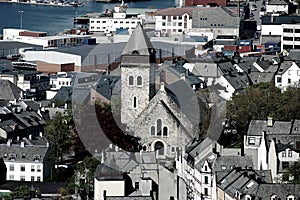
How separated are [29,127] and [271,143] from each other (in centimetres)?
796

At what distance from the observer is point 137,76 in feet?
81.9

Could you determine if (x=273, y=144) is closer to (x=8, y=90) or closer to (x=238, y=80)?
(x=238, y=80)

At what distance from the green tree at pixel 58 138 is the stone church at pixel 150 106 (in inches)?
50.0

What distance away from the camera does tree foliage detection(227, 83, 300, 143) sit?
926 inches

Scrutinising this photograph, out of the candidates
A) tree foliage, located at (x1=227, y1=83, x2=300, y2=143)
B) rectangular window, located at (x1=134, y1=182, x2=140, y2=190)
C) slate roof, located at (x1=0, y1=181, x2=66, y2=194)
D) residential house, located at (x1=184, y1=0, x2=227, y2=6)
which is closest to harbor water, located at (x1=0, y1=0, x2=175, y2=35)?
residential house, located at (x1=184, y1=0, x2=227, y2=6)

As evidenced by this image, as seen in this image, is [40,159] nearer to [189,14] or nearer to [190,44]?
[190,44]

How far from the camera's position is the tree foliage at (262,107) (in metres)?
23.5

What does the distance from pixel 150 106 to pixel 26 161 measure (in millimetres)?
2790

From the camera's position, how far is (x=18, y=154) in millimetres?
23625

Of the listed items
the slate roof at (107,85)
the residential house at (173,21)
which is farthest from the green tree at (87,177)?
the residential house at (173,21)

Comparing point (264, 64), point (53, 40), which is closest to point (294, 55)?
point (264, 64)

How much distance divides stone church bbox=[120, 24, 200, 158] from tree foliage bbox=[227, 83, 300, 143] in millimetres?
881

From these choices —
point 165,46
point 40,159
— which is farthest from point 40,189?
point 165,46

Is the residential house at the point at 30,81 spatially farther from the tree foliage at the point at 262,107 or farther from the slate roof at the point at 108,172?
the slate roof at the point at 108,172
